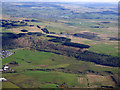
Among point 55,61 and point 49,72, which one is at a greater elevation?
point 55,61

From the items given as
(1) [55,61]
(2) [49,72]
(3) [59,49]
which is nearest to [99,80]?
(2) [49,72]

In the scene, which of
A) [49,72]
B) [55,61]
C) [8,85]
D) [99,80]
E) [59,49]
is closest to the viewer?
[8,85]

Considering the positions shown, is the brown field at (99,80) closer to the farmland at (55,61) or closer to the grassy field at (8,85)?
the farmland at (55,61)

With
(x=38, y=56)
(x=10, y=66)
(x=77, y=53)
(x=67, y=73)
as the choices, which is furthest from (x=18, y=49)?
(x=67, y=73)

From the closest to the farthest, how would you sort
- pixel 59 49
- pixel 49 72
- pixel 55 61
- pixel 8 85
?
pixel 8 85
pixel 49 72
pixel 55 61
pixel 59 49

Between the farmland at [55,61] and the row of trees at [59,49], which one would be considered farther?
the row of trees at [59,49]

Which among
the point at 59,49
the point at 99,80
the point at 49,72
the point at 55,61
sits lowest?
the point at 99,80

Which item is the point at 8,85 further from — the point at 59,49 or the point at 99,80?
the point at 59,49

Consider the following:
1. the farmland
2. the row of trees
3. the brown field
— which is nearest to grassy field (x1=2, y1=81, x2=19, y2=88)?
the farmland

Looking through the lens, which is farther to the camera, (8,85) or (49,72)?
(49,72)

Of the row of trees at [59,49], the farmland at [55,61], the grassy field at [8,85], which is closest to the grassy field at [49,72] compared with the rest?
the farmland at [55,61]

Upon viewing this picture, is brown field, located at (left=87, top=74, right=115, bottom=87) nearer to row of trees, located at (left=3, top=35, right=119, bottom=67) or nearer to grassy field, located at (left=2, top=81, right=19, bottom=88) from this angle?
row of trees, located at (left=3, top=35, right=119, bottom=67)
